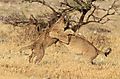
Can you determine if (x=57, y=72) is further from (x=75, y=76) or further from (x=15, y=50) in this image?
(x=15, y=50)

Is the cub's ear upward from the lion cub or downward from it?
upward

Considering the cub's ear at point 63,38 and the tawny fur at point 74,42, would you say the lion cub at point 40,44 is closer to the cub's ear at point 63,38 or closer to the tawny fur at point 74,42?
the tawny fur at point 74,42

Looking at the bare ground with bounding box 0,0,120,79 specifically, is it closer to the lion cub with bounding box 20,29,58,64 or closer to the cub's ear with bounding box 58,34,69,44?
the lion cub with bounding box 20,29,58,64

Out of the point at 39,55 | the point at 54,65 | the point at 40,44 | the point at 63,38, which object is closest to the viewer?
the point at 63,38

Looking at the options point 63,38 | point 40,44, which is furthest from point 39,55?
point 63,38

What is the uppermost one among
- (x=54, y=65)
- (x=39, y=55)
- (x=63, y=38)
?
(x=63, y=38)

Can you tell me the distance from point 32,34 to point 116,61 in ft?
13.3

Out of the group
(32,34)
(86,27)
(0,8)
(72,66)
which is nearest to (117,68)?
(72,66)

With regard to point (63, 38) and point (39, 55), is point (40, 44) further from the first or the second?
point (63, 38)

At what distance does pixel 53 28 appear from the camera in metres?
10.2

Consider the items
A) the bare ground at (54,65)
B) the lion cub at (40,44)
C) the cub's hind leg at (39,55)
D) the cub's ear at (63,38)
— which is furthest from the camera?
the cub's hind leg at (39,55)

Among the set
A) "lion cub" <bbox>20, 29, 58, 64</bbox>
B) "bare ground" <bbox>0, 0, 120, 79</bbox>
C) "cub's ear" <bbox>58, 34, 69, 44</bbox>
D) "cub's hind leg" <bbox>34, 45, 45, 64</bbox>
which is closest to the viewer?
"bare ground" <bbox>0, 0, 120, 79</bbox>

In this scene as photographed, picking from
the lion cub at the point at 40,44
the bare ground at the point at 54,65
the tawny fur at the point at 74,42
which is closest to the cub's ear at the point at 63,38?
the tawny fur at the point at 74,42

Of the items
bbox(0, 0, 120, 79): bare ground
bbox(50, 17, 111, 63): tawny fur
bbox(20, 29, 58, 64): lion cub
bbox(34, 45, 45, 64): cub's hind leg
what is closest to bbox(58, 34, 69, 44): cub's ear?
bbox(50, 17, 111, 63): tawny fur
